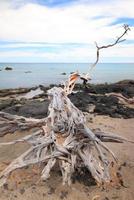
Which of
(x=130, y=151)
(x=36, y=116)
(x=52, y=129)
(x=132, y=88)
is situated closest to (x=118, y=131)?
(x=130, y=151)

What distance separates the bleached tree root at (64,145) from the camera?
19.0ft

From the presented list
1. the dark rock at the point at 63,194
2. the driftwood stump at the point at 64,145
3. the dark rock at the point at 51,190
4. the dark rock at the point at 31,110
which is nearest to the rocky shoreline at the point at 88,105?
the dark rock at the point at 31,110

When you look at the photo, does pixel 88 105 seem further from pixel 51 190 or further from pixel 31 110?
pixel 51 190

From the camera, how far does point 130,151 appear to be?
24.4 feet

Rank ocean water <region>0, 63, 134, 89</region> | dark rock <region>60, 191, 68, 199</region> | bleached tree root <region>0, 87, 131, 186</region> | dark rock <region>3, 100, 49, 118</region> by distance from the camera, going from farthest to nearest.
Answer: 1. ocean water <region>0, 63, 134, 89</region>
2. dark rock <region>3, 100, 49, 118</region>
3. bleached tree root <region>0, 87, 131, 186</region>
4. dark rock <region>60, 191, 68, 199</region>

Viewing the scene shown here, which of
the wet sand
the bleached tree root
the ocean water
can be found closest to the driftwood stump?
the bleached tree root

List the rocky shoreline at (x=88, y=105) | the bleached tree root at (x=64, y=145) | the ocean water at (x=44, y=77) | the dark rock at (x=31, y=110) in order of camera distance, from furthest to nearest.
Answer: the ocean water at (x=44, y=77) → the rocky shoreline at (x=88, y=105) → the dark rock at (x=31, y=110) → the bleached tree root at (x=64, y=145)

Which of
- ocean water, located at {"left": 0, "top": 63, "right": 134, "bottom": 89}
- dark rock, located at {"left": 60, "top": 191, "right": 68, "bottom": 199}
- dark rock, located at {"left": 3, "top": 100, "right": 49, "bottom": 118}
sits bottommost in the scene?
ocean water, located at {"left": 0, "top": 63, "right": 134, "bottom": 89}

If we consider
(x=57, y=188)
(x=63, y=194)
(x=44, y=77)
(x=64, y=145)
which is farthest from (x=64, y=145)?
(x=44, y=77)

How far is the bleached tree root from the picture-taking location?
580 centimetres

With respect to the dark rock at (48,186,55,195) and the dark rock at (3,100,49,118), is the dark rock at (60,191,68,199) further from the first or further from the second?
the dark rock at (3,100,49,118)

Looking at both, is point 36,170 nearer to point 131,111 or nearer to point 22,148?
point 22,148

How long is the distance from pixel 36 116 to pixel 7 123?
3.14 meters

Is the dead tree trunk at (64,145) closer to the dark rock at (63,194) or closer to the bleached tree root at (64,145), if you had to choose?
the bleached tree root at (64,145)
